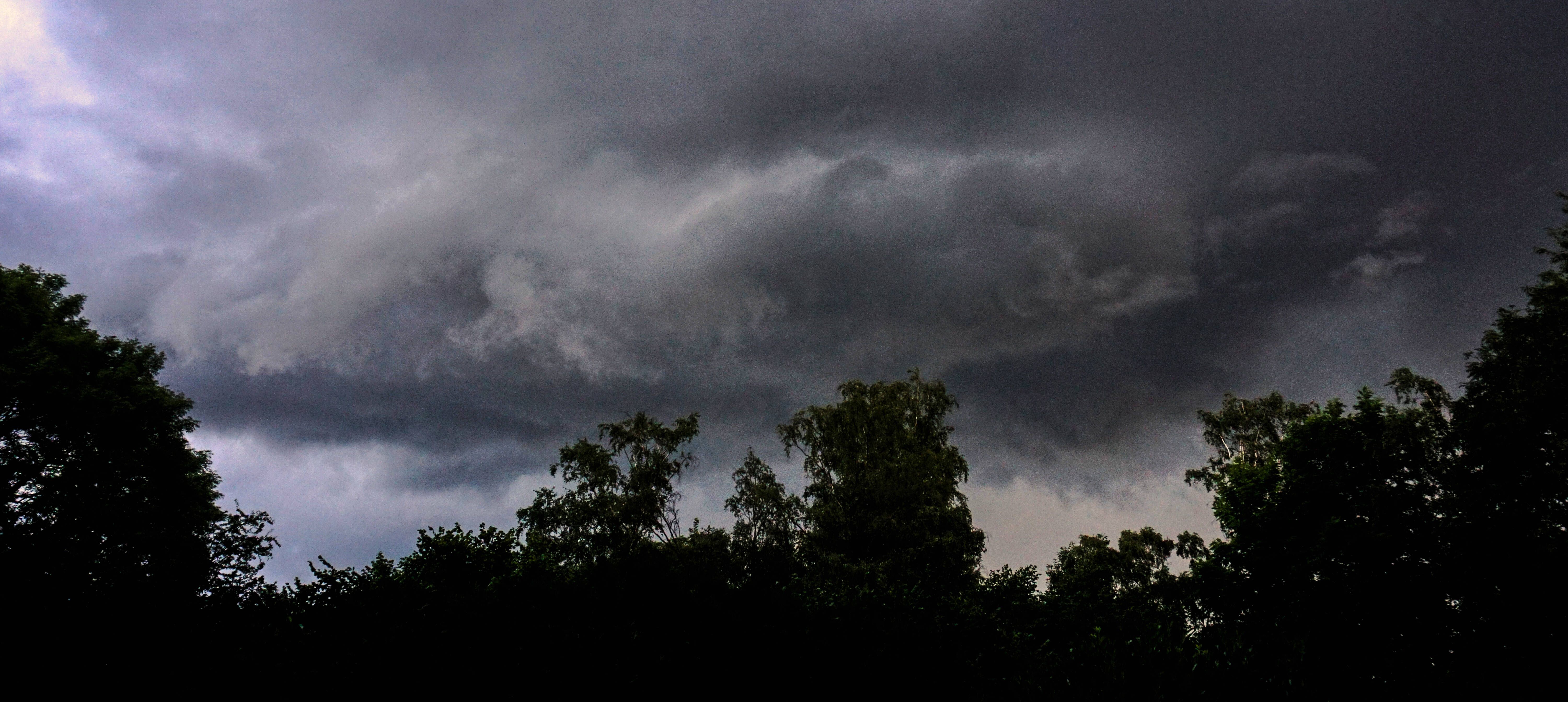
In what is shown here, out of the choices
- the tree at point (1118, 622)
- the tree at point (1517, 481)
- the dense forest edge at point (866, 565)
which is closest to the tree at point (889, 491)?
the dense forest edge at point (866, 565)

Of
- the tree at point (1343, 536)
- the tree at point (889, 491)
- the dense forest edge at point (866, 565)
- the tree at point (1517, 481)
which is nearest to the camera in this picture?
the dense forest edge at point (866, 565)

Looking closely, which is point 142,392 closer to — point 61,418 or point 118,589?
point 61,418

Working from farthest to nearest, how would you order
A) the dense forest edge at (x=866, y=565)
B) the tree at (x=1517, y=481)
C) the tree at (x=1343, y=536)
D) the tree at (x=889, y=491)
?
the tree at (x=889, y=491)
the tree at (x=1343, y=536)
the tree at (x=1517, y=481)
the dense forest edge at (x=866, y=565)

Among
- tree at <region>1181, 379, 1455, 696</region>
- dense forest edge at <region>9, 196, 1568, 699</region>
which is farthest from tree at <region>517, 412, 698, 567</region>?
tree at <region>1181, 379, 1455, 696</region>

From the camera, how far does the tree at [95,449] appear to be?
28.9m

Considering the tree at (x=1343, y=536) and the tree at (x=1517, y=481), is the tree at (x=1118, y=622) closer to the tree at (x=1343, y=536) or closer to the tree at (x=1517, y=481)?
the tree at (x=1343, y=536)

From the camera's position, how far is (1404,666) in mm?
14148

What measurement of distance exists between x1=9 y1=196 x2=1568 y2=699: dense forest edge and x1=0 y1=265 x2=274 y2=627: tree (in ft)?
0.33

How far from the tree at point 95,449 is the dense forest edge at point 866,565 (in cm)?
10

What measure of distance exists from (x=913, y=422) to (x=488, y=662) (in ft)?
136

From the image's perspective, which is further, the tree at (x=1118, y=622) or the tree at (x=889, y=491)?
the tree at (x=889, y=491)

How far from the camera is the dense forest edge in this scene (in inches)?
430

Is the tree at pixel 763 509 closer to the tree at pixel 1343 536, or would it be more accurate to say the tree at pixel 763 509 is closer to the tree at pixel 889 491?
the tree at pixel 889 491

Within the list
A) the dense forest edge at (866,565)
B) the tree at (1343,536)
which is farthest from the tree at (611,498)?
the tree at (1343,536)
